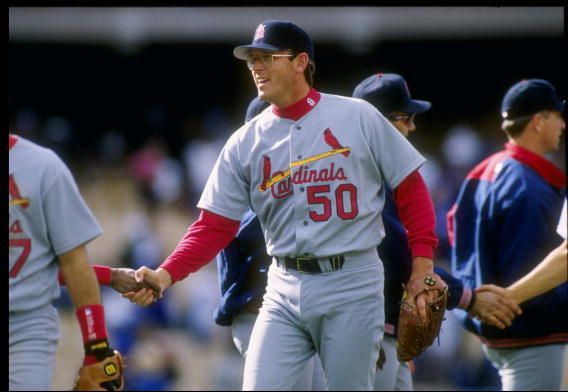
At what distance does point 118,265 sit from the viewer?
10.9 metres

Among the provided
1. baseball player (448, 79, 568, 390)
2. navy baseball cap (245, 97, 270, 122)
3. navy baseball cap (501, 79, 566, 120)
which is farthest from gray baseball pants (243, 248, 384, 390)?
navy baseball cap (501, 79, 566, 120)

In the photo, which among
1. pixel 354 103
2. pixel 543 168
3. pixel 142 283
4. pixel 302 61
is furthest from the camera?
pixel 543 168

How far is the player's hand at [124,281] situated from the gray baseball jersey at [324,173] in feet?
2.24

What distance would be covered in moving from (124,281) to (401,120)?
1.53 metres

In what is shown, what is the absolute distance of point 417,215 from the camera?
4.06 meters

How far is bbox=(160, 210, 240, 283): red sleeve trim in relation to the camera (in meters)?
4.24

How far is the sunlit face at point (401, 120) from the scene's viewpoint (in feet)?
15.5

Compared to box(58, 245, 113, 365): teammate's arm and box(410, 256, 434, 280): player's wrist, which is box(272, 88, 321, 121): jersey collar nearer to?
box(410, 256, 434, 280): player's wrist

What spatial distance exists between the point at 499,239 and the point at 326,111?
53.8 inches

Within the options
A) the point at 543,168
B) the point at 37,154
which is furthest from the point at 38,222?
the point at 543,168

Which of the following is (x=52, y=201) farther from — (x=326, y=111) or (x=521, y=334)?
(x=521, y=334)

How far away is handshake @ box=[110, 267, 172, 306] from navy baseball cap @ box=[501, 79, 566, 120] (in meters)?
2.08

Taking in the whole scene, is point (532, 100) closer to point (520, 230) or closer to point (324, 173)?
point (520, 230)
